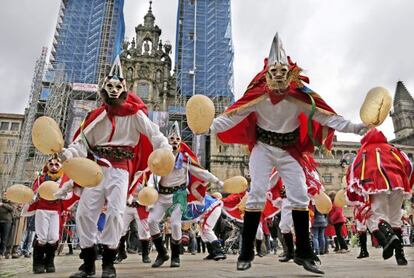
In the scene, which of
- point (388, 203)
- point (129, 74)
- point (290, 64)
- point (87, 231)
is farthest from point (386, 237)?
point (129, 74)

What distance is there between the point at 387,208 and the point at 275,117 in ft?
6.83

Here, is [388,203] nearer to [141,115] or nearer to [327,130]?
[327,130]

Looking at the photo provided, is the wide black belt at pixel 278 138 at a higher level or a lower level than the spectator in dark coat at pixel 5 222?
higher

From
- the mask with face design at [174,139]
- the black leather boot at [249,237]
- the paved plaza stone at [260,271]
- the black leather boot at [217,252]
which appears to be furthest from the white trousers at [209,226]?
the black leather boot at [249,237]

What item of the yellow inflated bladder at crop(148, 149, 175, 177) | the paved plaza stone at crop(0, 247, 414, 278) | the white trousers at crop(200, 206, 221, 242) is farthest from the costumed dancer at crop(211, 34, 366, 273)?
the white trousers at crop(200, 206, 221, 242)

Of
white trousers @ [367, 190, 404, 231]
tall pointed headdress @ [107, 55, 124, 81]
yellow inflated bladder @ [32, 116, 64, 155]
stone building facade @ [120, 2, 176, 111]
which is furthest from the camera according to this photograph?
stone building facade @ [120, 2, 176, 111]

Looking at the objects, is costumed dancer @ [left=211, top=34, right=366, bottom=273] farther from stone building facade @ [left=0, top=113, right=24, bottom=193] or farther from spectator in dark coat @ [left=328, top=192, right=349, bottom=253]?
stone building facade @ [left=0, top=113, right=24, bottom=193]

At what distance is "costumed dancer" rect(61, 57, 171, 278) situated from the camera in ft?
11.4

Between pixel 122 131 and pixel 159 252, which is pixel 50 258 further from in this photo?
pixel 122 131

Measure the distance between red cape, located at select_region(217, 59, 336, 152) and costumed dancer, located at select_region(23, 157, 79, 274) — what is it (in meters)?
2.22

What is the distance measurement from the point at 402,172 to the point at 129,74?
4079 cm

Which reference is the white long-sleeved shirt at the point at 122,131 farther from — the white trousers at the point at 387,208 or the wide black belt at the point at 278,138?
the white trousers at the point at 387,208

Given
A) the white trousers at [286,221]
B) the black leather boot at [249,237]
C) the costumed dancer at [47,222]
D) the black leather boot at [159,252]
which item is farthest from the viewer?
the white trousers at [286,221]

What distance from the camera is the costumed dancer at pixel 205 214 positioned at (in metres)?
6.13
